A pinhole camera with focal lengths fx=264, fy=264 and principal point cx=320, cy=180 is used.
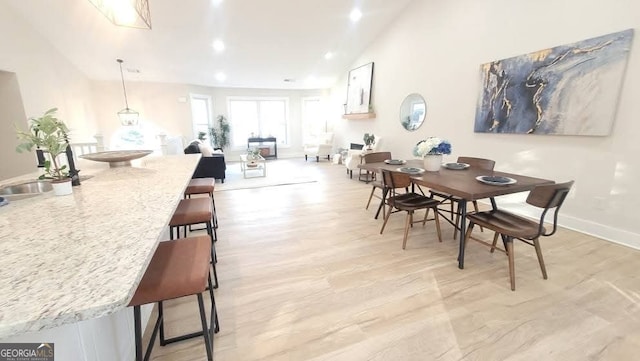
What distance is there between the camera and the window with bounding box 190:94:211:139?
25.8ft

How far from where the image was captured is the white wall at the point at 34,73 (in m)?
3.43

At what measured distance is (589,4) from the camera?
2760 mm

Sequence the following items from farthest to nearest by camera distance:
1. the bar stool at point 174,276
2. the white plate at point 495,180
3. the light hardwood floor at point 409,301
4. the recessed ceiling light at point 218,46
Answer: the recessed ceiling light at point 218,46 → the white plate at point 495,180 → the light hardwood floor at point 409,301 → the bar stool at point 174,276

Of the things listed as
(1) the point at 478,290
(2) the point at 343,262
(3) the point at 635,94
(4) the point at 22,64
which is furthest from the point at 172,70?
(3) the point at 635,94

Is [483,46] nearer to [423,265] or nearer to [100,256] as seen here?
[423,265]

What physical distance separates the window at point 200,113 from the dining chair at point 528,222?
25.6 ft

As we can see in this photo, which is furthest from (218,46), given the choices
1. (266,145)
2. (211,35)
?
(266,145)

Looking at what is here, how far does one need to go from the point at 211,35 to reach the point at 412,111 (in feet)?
13.9

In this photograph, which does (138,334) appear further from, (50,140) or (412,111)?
(412,111)

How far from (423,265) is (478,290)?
18.2 inches

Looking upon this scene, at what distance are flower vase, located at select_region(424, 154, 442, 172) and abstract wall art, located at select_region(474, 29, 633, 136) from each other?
1.52 m

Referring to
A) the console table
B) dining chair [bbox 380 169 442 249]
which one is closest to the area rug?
the console table

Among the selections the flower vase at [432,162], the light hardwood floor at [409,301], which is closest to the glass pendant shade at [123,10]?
the light hardwood floor at [409,301]

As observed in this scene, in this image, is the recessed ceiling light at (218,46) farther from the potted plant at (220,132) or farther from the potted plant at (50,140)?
the potted plant at (50,140)
